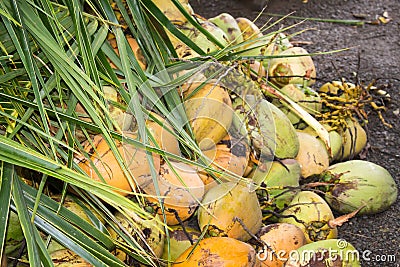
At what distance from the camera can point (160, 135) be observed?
1.27 metres

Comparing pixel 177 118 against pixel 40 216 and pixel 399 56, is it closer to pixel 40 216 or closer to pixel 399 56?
pixel 40 216

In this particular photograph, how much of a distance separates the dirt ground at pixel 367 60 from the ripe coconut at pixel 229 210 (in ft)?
1.21

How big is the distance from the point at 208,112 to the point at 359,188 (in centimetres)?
49

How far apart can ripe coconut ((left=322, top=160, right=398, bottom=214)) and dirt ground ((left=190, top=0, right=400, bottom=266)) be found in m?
0.06

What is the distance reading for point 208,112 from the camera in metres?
1.37

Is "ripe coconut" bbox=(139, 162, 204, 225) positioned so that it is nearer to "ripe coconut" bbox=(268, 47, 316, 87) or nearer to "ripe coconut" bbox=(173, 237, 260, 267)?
"ripe coconut" bbox=(173, 237, 260, 267)

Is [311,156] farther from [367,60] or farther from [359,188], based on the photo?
[367,60]

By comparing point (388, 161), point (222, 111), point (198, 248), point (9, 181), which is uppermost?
point (9, 181)

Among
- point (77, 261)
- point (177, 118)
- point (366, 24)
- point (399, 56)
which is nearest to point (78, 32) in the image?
point (177, 118)

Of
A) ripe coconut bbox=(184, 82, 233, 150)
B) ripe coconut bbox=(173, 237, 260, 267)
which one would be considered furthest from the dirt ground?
ripe coconut bbox=(173, 237, 260, 267)

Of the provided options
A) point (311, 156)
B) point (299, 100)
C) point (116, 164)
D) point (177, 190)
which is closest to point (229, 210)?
point (177, 190)

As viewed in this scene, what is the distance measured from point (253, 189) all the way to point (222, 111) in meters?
0.19

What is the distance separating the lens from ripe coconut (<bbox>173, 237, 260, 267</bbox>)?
1.18m

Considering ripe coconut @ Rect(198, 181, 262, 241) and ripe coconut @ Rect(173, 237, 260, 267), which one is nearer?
ripe coconut @ Rect(173, 237, 260, 267)
